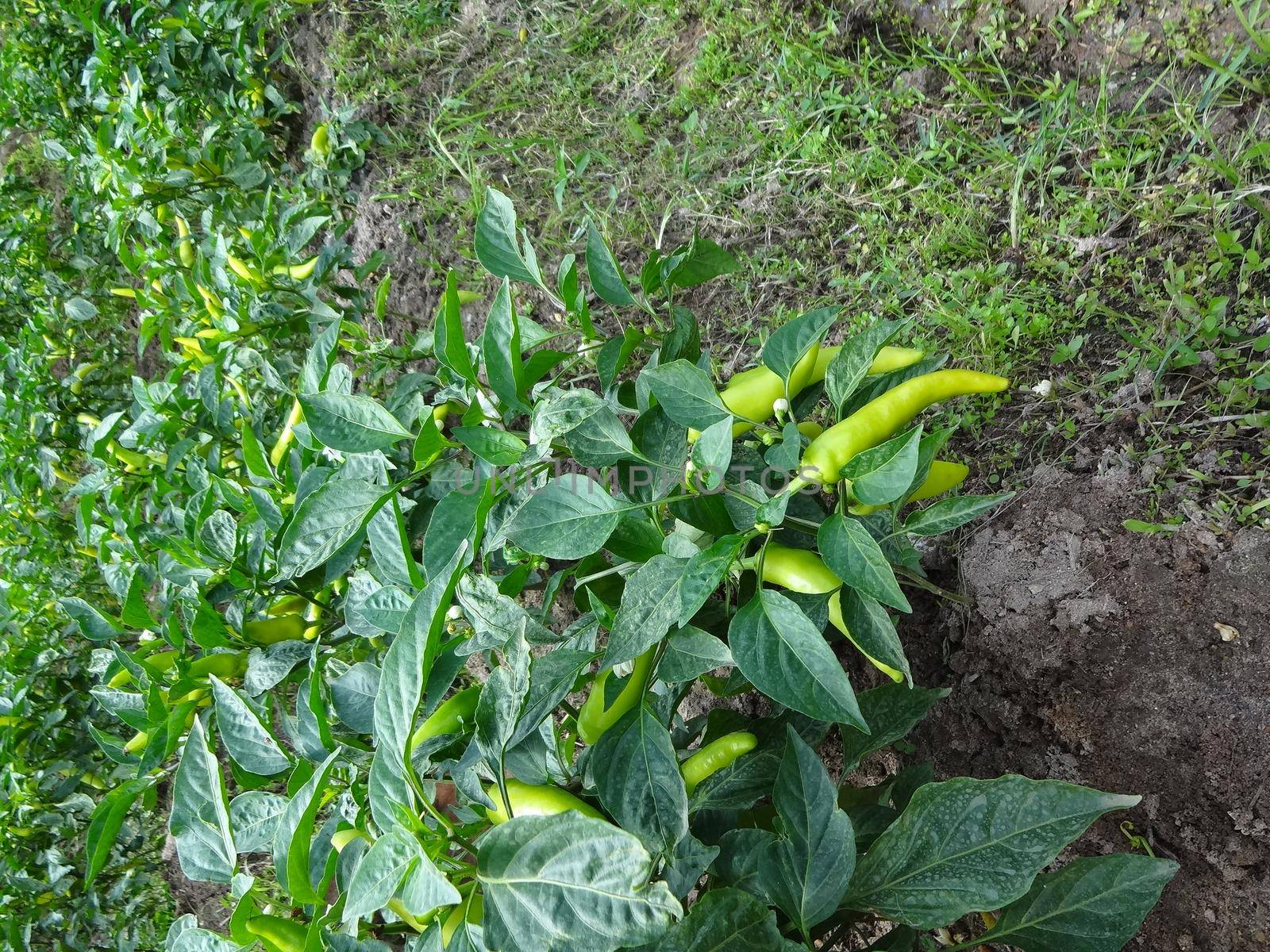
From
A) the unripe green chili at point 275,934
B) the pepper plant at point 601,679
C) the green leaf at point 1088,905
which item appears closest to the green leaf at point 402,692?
the pepper plant at point 601,679

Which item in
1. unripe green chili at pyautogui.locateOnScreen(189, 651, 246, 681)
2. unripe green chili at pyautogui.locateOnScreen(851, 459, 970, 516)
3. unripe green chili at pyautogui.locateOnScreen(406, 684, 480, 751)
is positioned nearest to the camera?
unripe green chili at pyautogui.locateOnScreen(406, 684, 480, 751)

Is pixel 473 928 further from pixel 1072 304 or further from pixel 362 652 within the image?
pixel 1072 304

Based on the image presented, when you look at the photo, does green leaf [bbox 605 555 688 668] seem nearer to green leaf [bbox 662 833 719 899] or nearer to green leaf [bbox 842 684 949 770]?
green leaf [bbox 662 833 719 899]

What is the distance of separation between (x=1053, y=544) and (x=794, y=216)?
915mm

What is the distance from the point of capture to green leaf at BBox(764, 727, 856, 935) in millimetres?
933

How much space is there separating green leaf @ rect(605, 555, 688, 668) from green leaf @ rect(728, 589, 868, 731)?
0.07 m

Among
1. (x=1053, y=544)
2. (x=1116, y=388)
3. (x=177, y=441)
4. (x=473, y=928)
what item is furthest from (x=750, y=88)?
(x=473, y=928)

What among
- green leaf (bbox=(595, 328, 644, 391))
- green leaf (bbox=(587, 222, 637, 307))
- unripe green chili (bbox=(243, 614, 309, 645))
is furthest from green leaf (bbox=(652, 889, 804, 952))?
unripe green chili (bbox=(243, 614, 309, 645))

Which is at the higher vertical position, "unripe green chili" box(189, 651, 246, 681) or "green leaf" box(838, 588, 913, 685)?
"green leaf" box(838, 588, 913, 685)

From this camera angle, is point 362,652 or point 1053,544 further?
point 362,652

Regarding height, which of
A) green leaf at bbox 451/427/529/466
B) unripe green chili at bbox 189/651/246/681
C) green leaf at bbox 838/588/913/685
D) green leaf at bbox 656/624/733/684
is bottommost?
unripe green chili at bbox 189/651/246/681

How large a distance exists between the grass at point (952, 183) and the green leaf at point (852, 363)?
610 millimetres

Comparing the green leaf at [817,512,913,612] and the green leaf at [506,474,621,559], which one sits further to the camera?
the green leaf at [506,474,621,559]

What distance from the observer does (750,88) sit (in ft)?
6.59
